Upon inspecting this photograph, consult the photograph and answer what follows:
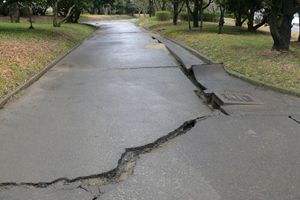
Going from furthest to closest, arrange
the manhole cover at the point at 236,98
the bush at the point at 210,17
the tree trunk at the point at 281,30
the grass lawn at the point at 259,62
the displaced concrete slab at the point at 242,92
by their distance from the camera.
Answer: the bush at the point at 210,17 < the tree trunk at the point at 281,30 < the grass lawn at the point at 259,62 < the manhole cover at the point at 236,98 < the displaced concrete slab at the point at 242,92

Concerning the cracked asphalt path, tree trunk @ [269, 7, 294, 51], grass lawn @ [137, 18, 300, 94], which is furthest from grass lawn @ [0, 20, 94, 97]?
tree trunk @ [269, 7, 294, 51]

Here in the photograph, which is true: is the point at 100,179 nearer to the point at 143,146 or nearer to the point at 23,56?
the point at 143,146

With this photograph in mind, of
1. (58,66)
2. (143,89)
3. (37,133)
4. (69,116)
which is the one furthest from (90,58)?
(37,133)

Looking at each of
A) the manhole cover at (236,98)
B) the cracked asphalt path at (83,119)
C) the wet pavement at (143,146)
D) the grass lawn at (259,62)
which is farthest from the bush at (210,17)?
the manhole cover at (236,98)

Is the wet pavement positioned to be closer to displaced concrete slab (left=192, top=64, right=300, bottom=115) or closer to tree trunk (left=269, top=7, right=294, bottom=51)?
displaced concrete slab (left=192, top=64, right=300, bottom=115)

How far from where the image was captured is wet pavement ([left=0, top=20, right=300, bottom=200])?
14.7 ft

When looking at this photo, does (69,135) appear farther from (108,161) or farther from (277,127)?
(277,127)

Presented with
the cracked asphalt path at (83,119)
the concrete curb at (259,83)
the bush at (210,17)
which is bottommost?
the cracked asphalt path at (83,119)

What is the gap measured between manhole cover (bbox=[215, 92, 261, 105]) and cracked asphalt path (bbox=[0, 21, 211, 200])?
0.44 m

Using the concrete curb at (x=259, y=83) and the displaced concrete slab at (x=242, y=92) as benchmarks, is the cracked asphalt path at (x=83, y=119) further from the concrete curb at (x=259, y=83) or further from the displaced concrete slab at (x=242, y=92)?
the concrete curb at (x=259, y=83)

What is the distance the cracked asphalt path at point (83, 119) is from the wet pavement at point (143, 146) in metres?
0.02

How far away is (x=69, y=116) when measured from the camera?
740 centimetres

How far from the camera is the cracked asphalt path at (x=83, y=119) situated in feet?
16.4

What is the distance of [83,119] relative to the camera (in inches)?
283
